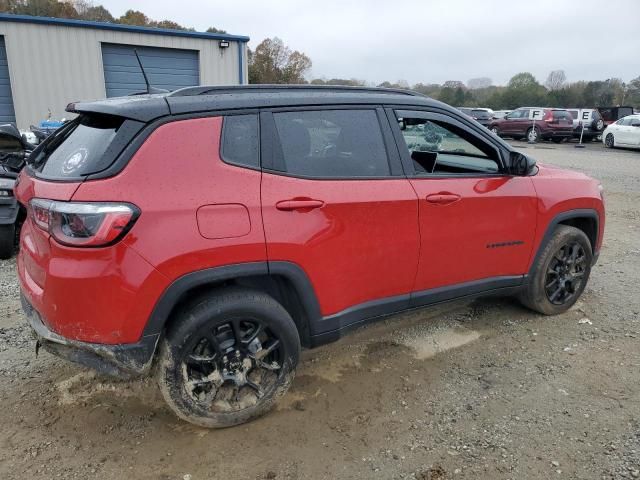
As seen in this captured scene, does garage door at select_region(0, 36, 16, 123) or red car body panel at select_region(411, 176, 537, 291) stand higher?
garage door at select_region(0, 36, 16, 123)

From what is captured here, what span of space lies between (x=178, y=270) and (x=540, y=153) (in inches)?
715

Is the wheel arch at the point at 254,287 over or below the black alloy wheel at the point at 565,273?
over

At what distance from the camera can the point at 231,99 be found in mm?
2547

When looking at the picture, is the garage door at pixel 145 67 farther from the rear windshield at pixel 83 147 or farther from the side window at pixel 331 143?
the side window at pixel 331 143

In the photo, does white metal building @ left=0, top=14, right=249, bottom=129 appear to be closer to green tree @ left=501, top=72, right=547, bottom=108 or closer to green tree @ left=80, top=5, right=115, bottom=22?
green tree @ left=80, top=5, right=115, bottom=22

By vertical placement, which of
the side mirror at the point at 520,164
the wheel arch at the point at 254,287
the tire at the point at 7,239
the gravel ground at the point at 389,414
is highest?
the side mirror at the point at 520,164

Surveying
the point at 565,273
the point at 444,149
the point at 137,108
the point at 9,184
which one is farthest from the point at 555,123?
the point at 137,108

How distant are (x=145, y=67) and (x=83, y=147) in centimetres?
1241

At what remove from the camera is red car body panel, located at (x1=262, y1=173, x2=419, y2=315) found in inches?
100.0

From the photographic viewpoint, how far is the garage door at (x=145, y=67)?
524 inches

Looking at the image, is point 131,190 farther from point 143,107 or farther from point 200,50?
point 200,50

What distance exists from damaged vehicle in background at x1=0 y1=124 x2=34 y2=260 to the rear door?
12.4 ft

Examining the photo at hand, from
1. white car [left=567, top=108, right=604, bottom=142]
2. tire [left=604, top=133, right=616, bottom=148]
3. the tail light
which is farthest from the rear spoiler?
white car [left=567, top=108, right=604, bottom=142]

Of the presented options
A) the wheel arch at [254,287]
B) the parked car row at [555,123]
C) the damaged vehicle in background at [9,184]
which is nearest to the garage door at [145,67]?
the damaged vehicle in background at [9,184]
